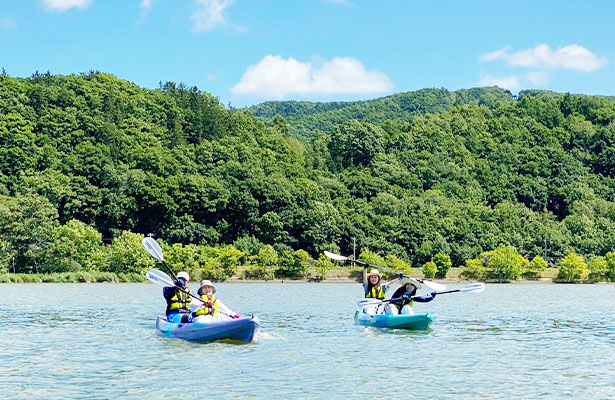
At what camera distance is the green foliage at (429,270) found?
87812 mm

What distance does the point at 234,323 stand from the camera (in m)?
24.2

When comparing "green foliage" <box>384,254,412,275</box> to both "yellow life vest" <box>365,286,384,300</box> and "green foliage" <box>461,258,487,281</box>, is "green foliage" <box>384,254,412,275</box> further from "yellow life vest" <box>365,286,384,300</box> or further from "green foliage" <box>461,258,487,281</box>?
"yellow life vest" <box>365,286,384,300</box>

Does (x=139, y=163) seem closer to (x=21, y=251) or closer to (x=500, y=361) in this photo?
(x=21, y=251)

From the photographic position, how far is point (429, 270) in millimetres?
87875

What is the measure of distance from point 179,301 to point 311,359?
672 cm

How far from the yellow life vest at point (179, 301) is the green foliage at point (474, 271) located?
6549 centimetres

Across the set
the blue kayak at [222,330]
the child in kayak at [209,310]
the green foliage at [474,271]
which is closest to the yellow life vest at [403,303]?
the child in kayak at [209,310]

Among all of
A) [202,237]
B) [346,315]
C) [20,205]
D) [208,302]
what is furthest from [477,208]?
[208,302]

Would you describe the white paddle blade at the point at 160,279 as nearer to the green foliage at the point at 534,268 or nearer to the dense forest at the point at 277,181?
the dense forest at the point at 277,181

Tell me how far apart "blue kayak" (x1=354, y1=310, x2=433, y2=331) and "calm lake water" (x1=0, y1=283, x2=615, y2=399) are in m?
0.40

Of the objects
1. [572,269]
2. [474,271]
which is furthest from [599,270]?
[474,271]

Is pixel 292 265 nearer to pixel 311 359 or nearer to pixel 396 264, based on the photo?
pixel 396 264

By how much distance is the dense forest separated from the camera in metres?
96.5

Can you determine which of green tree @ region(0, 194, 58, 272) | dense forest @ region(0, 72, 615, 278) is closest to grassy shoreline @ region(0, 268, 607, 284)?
dense forest @ region(0, 72, 615, 278)
